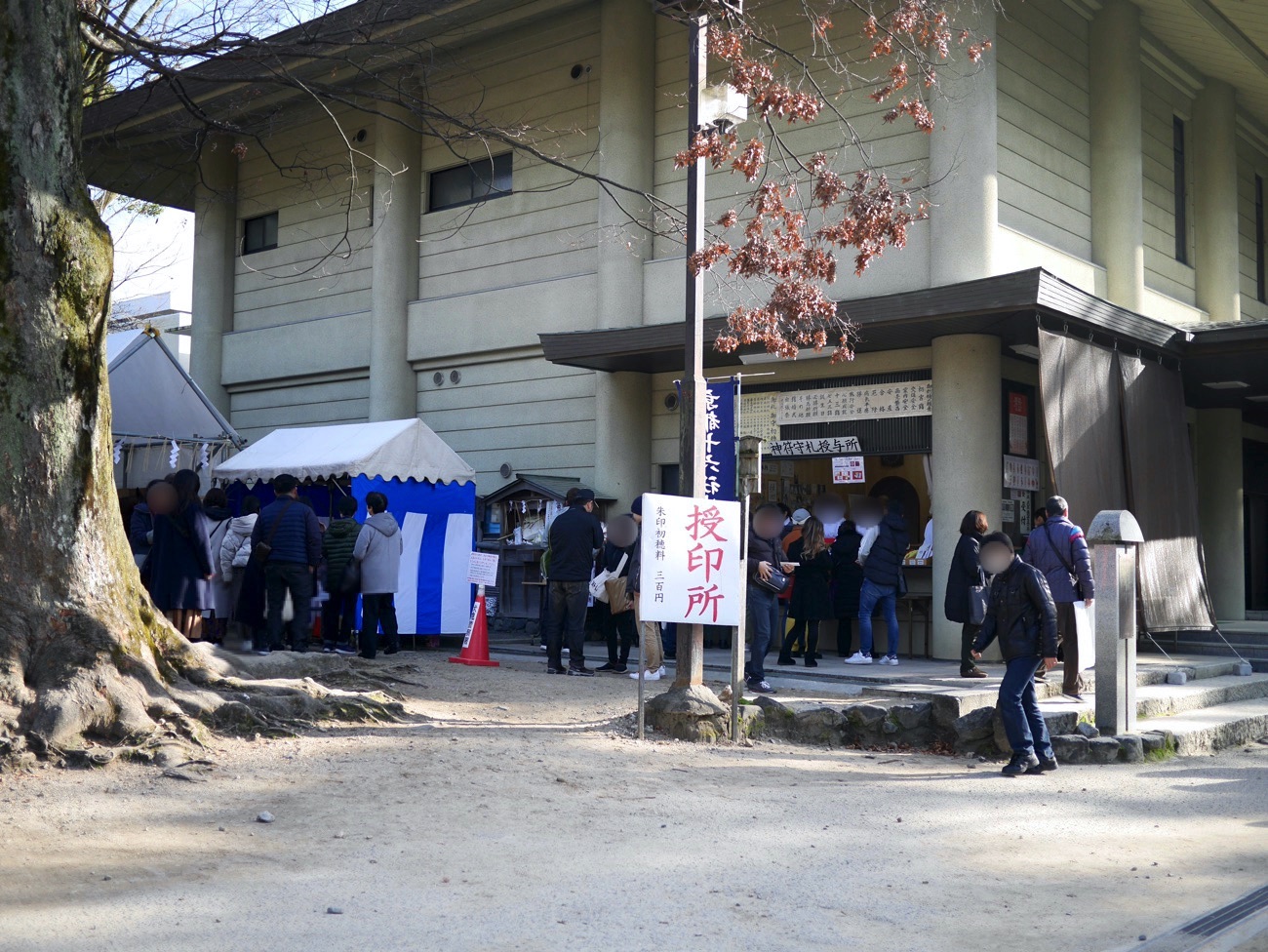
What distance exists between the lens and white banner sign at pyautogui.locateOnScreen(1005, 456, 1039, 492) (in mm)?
14117

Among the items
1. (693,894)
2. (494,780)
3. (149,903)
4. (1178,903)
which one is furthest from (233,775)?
(1178,903)

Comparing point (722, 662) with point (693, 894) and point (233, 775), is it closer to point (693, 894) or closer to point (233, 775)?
point (233, 775)

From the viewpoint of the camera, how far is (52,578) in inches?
275

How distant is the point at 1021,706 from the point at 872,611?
5.28 meters

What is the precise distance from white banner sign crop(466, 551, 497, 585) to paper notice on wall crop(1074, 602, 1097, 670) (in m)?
6.74

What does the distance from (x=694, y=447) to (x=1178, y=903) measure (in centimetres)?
477

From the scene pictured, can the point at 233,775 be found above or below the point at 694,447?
below

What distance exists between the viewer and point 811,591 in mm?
13164

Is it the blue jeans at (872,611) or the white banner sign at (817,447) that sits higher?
the white banner sign at (817,447)

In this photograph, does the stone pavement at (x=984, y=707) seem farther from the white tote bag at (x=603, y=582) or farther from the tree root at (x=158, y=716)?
the tree root at (x=158, y=716)

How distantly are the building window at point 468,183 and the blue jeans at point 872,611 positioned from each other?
28.2 ft

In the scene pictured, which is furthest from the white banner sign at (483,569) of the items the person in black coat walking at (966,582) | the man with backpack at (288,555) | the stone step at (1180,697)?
the stone step at (1180,697)

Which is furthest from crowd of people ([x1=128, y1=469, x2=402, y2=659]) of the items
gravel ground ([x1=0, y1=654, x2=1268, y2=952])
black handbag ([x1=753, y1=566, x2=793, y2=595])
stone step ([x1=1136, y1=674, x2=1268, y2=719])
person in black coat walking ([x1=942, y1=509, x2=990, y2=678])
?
stone step ([x1=1136, y1=674, x2=1268, y2=719])

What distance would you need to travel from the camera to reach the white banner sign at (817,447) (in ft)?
47.8
